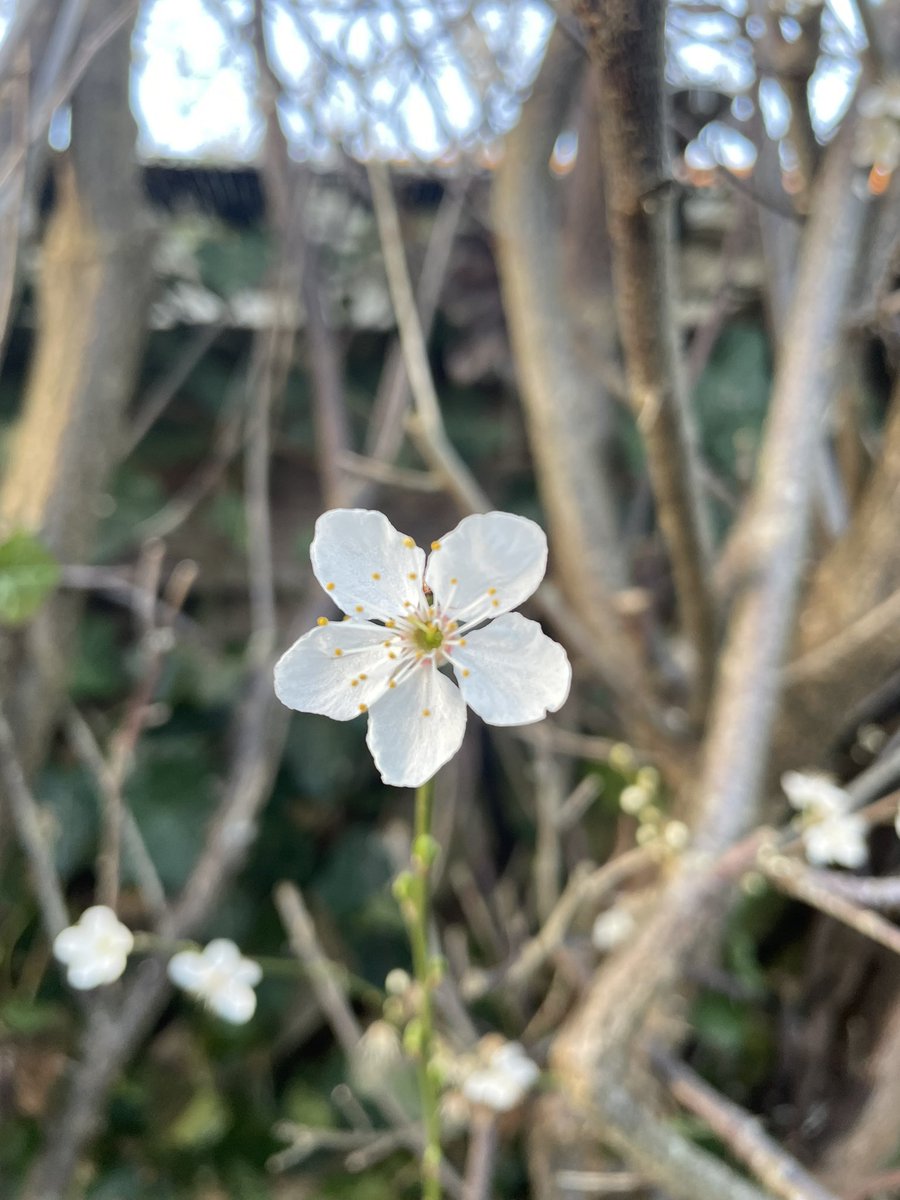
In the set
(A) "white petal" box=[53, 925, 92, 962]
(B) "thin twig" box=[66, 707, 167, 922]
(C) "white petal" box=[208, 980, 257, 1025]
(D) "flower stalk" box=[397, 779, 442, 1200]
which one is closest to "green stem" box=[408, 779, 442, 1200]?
(D) "flower stalk" box=[397, 779, 442, 1200]

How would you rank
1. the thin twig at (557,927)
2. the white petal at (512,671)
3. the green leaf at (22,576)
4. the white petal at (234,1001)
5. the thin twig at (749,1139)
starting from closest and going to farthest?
the white petal at (512,671) < the thin twig at (749,1139) < the white petal at (234,1001) < the green leaf at (22,576) < the thin twig at (557,927)

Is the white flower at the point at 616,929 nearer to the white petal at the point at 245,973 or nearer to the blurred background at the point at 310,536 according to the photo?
the blurred background at the point at 310,536

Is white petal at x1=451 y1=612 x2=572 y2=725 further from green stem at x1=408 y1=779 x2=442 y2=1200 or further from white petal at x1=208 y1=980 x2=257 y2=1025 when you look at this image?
white petal at x1=208 y1=980 x2=257 y2=1025

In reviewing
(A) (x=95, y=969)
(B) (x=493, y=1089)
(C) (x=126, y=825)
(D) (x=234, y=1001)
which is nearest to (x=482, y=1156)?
(B) (x=493, y=1089)

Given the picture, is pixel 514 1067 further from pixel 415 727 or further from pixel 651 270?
pixel 651 270

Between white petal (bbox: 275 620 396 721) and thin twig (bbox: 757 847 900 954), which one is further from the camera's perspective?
thin twig (bbox: 757 847 900 954)

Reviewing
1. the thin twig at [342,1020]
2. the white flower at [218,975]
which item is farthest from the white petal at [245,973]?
the thin twig at [342,1020]

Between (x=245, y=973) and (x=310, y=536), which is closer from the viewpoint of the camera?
(x=245, y=973)
